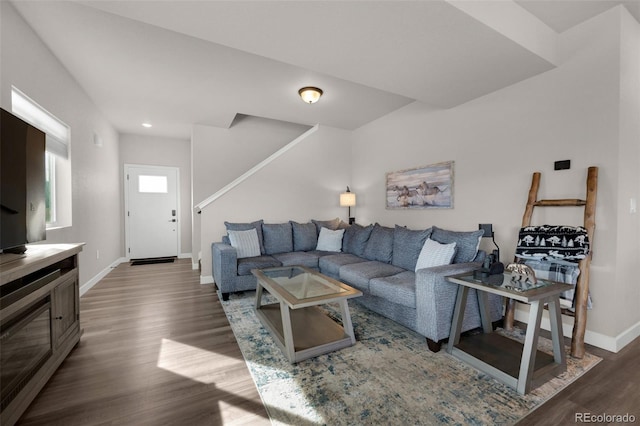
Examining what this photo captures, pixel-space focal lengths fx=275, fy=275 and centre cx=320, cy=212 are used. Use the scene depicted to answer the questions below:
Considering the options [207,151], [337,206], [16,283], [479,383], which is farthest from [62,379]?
[337,206]

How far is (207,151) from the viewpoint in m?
4.80

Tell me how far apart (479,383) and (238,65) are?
339 cm

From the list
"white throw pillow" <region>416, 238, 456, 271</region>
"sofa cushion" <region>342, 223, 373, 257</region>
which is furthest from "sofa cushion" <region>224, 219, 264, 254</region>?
"white throw pillow" <region>416, 238, 456, 271</region>

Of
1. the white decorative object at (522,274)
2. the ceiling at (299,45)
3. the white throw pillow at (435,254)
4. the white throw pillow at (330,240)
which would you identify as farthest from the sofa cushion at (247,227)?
the white decorative object at (522,274)

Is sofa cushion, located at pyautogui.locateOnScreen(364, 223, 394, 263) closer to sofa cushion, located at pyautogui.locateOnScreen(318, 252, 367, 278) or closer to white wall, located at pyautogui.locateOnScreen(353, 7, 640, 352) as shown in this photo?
sofa cushion, located at pyautogui.locateOnScreen(318, 252, 367, 278)

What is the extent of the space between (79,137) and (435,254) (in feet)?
14.5

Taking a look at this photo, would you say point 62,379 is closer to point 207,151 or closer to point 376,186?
point 207,151

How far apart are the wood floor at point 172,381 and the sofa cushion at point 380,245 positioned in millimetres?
1902

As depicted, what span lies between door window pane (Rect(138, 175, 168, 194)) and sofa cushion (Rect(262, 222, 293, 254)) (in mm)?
3094

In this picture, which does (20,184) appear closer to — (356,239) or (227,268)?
(227,268)

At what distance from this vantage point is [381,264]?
330cm

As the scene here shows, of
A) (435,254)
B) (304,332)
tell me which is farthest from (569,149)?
(304,332)

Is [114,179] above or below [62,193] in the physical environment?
above

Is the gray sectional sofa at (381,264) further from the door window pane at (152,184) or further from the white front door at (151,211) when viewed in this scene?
the door window pane at (152,184)
